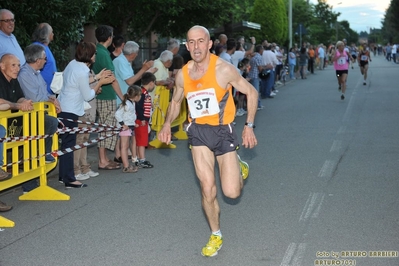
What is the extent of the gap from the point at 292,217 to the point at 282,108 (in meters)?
13.3

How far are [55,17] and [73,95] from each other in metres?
4.14

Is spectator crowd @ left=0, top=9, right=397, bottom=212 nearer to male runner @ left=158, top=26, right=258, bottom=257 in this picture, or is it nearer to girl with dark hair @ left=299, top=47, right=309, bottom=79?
male runner @ left=158, top=26, right=258, bottom=257

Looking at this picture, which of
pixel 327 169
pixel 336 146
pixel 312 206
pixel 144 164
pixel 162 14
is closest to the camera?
pixel 312 206

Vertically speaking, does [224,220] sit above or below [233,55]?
below

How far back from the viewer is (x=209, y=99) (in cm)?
655

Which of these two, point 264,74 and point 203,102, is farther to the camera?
point 264,74

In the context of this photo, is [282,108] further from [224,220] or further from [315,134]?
[224,220]

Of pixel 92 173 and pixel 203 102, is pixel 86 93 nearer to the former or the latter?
pixel 92 173

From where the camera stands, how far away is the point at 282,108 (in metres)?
21.0

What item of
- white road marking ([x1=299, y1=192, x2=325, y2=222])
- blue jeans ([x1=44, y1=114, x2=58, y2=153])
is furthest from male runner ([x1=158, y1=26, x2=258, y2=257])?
blue jeans ([x1=44, y1=114, x2=58, y2=153])

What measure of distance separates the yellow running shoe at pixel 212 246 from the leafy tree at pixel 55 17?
7789 millimetres

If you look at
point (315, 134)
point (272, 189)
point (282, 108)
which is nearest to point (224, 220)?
point (272, 189)

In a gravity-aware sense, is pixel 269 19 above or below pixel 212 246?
above

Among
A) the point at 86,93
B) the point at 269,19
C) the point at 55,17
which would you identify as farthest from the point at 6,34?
the point at 269,19
